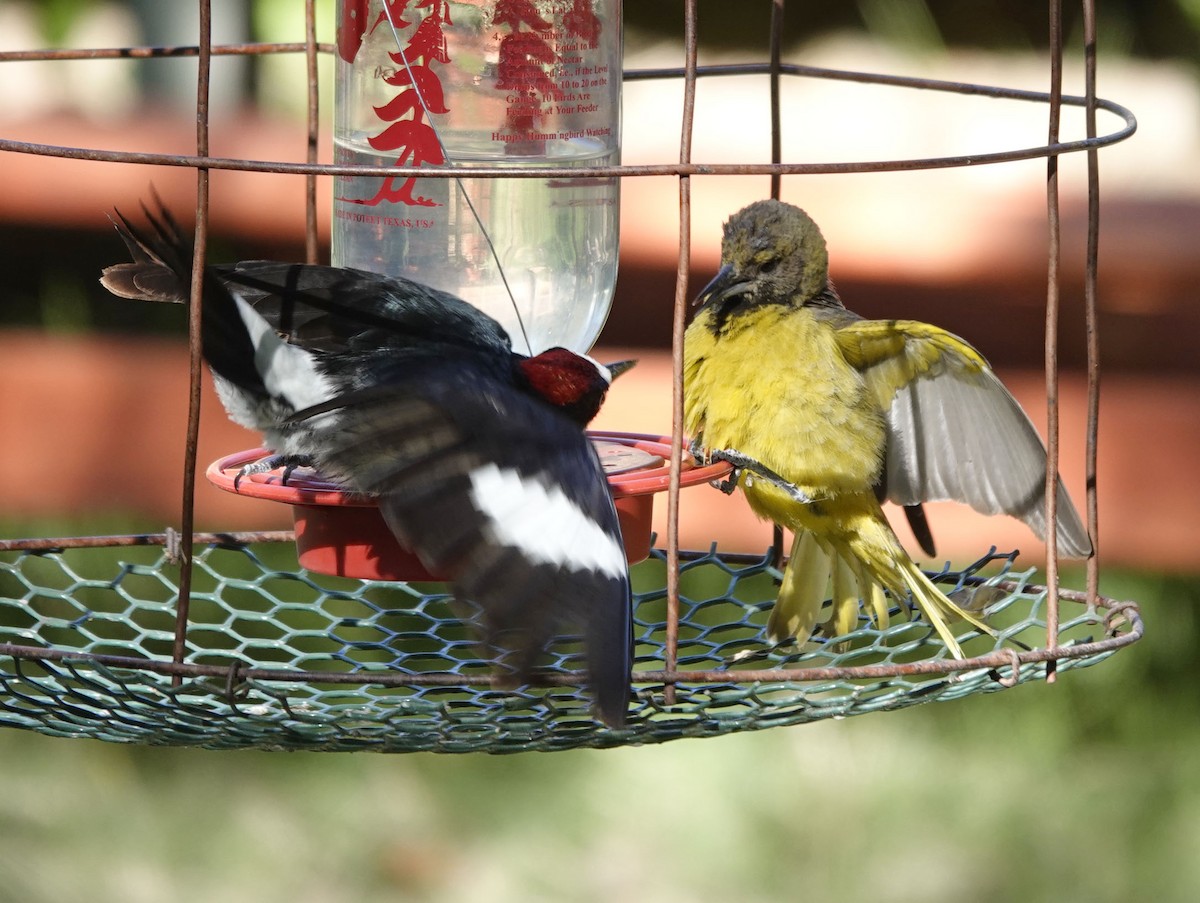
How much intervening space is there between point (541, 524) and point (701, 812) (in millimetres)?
2082

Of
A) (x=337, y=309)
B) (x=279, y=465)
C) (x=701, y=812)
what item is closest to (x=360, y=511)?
(x=279, y=465)

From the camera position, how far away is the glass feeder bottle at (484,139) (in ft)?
6.61

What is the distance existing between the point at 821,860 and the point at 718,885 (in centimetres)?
23

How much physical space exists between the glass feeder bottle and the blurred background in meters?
0.86

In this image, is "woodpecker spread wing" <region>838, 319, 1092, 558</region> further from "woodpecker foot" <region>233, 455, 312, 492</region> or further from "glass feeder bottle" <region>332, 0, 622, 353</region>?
"woodpecker foot" <region>233, 455, 312, 492</region>

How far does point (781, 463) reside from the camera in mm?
2172

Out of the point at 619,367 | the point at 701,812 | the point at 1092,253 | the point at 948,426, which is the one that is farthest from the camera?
the point at 701,812

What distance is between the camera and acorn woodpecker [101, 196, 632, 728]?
→ 146cm

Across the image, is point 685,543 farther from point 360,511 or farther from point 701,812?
point 360,511

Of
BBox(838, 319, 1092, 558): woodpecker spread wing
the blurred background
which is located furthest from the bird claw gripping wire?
the blurred background

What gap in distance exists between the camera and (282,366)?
1821mm

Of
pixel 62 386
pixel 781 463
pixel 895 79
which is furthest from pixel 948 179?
pixel 62 386

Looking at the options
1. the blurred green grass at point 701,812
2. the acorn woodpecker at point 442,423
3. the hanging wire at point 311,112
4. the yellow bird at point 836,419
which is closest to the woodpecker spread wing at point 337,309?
the acorn woodpecker at point 442,423

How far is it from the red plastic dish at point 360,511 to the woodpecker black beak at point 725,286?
1.18 ft
